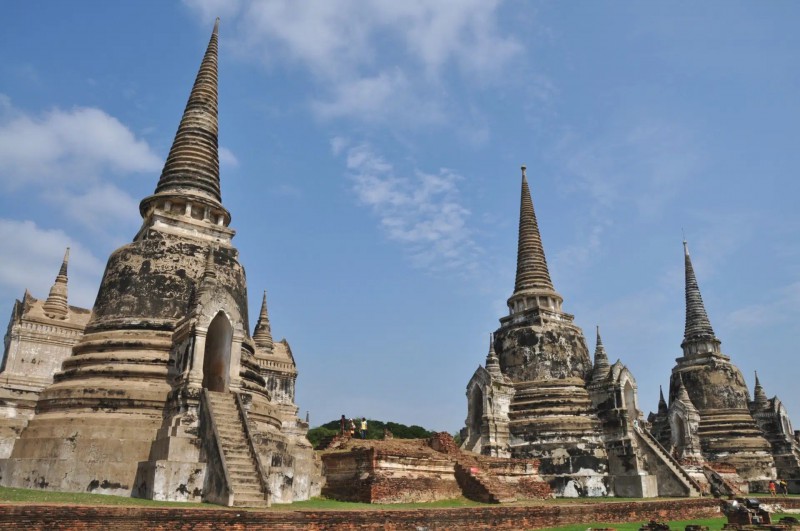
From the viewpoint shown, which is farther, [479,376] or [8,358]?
[479,376]

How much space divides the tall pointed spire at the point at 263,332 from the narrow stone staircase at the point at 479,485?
16438 mm

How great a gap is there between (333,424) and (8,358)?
51651mm

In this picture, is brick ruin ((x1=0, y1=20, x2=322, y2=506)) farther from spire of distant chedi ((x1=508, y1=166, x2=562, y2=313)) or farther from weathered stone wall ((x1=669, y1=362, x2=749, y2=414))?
weathered stone wall ((x1=669, y1=362, x2=749, y2=414))

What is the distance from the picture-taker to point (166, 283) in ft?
61.0

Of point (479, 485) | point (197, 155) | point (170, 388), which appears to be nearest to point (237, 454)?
point (170, 388)

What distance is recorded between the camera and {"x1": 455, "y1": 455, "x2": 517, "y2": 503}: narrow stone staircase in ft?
61.0

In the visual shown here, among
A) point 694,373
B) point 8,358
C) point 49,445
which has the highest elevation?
point 694,373

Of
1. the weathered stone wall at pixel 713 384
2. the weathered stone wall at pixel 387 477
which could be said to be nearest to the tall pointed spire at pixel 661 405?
the weathered stone wall at pixel 713 384

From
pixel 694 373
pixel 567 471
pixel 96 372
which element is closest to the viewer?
pixel 96 372

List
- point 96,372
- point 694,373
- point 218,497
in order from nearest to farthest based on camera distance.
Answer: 1. point 218,497
2. point 96,372
3. point 694,373

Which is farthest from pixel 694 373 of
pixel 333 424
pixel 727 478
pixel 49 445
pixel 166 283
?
pixel 333 424

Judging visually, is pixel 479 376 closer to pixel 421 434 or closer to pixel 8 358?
pixel 8 358

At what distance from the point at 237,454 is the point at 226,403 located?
1.82 m

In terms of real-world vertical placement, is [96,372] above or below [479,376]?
below
